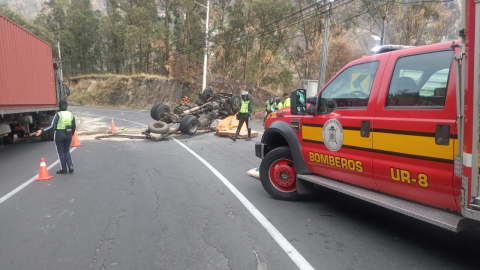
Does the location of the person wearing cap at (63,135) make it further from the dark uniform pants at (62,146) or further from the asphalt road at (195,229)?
the asphalt road at (195,229)

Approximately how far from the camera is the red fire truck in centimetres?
282

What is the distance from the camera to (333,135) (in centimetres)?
436

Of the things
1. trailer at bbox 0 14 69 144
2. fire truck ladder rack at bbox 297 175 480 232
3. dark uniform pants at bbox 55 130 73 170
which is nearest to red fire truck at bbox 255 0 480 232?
fire truck ladder rack at bbox 297 175 480 232

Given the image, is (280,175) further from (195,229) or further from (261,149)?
(195,229)

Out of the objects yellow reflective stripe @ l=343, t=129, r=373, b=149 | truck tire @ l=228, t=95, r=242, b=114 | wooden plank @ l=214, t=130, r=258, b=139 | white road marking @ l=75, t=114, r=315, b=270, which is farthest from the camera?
truck tire @ l=228, t=95, r=242, b=114

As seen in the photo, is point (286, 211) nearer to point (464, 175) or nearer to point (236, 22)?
point (464, 175)

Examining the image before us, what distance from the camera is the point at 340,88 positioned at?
178 inches

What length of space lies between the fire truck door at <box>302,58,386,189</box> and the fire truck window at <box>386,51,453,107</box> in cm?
24

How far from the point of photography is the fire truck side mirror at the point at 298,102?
15.9 ft

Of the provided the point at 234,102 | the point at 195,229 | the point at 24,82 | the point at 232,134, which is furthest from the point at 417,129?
the point at 234,102

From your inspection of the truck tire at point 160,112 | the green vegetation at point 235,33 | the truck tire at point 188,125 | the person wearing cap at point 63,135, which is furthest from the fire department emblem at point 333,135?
the green vegetation at point 235,33

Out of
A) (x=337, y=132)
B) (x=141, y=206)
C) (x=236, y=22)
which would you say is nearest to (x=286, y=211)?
(x=337, y=132)

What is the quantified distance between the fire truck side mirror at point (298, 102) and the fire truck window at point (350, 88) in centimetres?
29

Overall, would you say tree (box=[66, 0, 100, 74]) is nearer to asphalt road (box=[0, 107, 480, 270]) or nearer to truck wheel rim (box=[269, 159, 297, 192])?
asphalt road (box=[0, 107, 480, 270])
